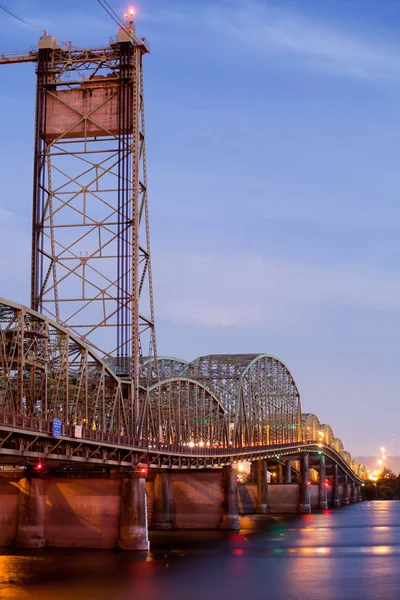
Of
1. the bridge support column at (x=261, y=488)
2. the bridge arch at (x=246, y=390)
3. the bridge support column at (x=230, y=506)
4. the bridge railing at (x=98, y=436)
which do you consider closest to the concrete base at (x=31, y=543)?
the bridge railing at (x=98, y=436)

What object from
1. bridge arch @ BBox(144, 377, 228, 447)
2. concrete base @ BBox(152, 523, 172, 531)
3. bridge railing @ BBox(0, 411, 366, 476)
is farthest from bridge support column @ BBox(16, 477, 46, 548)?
concrete base @ BBox(152, 523, 172, 531)

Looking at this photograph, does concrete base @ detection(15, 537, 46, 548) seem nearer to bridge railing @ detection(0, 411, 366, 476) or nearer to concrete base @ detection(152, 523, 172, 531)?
bridge railing @ detection(0, 411, 366, 476)

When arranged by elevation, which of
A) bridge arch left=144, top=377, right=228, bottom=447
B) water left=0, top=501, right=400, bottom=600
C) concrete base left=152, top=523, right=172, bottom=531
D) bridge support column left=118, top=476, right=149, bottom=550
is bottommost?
water left=0, top=501, right=400, bottom=600

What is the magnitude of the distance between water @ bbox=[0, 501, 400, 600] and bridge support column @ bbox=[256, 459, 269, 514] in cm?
7227

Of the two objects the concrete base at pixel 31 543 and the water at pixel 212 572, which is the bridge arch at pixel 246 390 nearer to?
the water at pixel 212 572

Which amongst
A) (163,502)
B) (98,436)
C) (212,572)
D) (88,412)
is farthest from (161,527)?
(212,572)

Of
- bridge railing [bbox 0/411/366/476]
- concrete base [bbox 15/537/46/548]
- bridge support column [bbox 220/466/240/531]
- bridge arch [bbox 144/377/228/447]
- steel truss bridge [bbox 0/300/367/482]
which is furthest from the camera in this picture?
bridge support column [bbox 220/466/240/531]

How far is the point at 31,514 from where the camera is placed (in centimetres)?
7831

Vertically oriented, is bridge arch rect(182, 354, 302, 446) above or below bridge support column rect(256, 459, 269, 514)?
above

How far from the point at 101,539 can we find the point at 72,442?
11452 mm

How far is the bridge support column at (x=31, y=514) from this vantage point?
254ft

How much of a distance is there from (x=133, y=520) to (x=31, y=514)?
8494mm

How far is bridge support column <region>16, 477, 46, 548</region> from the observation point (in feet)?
254

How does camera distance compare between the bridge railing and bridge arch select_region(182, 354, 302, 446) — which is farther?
bridge arch select_region(182, 354, 302, 446)
